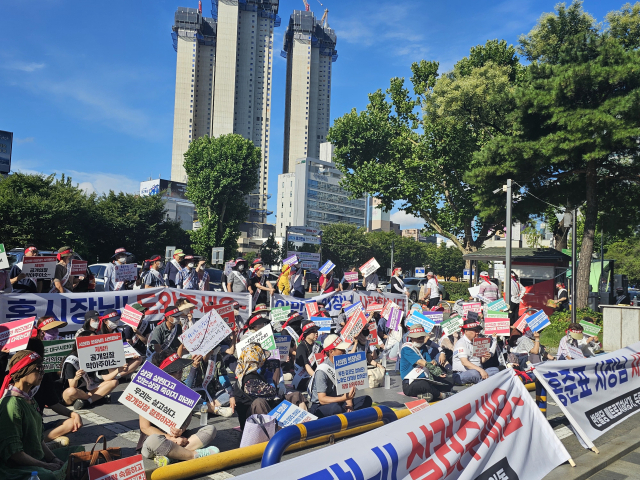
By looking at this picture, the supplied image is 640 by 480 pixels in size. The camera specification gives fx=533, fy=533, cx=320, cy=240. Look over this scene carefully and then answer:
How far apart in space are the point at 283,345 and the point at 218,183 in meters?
48.9

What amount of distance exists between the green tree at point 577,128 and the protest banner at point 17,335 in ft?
58.6

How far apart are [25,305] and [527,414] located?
292 inches

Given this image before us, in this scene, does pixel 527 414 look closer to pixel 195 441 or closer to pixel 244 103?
pixel 195 441

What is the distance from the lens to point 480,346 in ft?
29.0

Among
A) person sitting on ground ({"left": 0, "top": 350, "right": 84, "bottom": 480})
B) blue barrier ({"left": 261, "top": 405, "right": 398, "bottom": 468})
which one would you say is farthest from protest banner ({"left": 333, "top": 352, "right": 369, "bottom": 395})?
person sitting on ground ({"left": 0, "top": 350, "right": 84, "bottom": 480})

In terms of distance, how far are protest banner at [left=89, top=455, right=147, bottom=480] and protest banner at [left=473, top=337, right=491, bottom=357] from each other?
249 inches

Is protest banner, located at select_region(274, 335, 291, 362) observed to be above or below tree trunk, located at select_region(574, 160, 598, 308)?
below

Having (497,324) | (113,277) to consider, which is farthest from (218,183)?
(497,324)

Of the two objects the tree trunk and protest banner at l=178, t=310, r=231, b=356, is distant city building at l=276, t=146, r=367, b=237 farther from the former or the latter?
protest banner at l=178, t=310, r=231, b=356

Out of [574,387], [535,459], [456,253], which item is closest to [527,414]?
[535,459]

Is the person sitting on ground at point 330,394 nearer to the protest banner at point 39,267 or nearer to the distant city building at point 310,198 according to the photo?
the protest banner at point 39,267

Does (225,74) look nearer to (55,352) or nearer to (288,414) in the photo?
(55,352)

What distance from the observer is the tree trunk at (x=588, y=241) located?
19.7 metres

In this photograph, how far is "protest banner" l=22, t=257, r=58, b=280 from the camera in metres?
8.78
